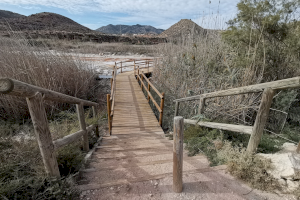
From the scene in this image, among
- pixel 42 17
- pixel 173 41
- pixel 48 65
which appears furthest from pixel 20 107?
pixel 42 17

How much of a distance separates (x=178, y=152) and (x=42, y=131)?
1.34 metres

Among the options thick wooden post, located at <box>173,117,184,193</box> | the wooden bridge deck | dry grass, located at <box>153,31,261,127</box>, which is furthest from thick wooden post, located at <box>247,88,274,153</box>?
dry grass, located at <box>153,31,261,127</box>

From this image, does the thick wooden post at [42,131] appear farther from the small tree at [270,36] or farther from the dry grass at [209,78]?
the small tree at [270,36]

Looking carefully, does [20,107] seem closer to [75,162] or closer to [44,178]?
[75,162]

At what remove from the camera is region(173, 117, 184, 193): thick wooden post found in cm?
165

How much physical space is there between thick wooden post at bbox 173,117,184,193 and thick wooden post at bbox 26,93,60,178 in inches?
48.8

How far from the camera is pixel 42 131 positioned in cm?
154

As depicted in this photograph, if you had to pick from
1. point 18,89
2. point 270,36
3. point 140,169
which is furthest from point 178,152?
point 270,36

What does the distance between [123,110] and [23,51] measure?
346 centimetres

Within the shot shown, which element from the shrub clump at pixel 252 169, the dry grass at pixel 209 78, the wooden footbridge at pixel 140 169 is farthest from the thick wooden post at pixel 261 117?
the dry grass at pixel 209 78

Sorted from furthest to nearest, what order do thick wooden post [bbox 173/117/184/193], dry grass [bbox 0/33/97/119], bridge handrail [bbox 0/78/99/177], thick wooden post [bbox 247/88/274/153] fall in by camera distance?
1. dry grass [bbox 0/33/97/119]
2. thick wooden post [bbox 247/88/274/153]
3. thick wooden post [bbox 173/117/184/193]
4. bridge handrail [bbox 0/78/99/177]

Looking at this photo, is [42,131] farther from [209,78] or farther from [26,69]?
[209,78]

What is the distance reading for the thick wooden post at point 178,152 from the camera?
165cm

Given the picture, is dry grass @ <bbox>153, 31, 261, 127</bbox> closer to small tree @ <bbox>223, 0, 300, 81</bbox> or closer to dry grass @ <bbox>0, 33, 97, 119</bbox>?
small tree @ <bbox>223, 0, 300, 81</bbox>
